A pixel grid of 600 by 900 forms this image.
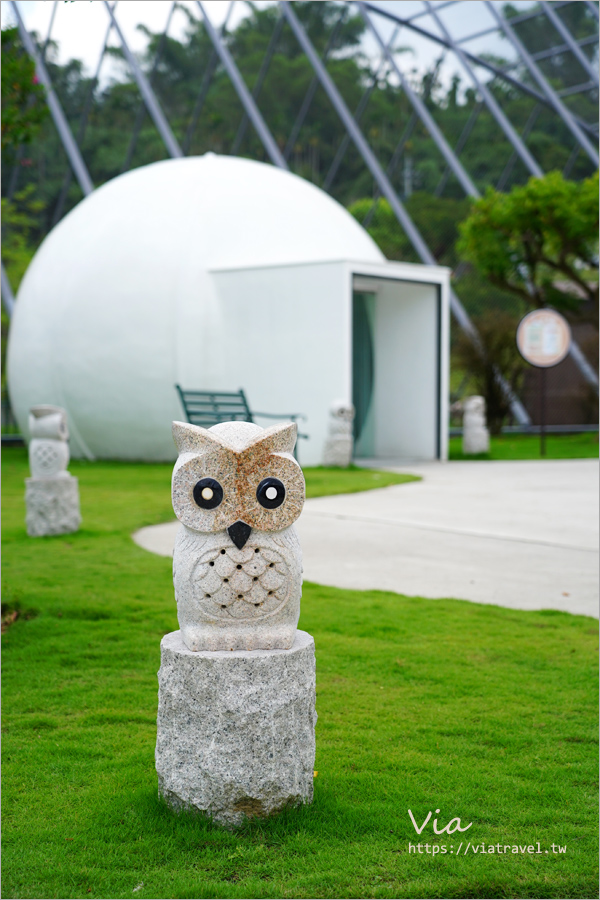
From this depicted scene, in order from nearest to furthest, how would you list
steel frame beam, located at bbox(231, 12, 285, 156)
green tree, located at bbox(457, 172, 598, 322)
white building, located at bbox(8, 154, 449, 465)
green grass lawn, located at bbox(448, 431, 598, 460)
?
1. white building, located at bbox(8, 154, 449, 465)
2. green grass lawn, located at bbox(448, 431, 598, 460)
3. green tree, located at bbox(457, 172, 598, 322)
4. steel frame beam, located at bbox(231, 12, 285, 156)

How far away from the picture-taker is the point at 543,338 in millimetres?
17734

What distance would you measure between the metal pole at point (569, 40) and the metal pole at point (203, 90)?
8796mm

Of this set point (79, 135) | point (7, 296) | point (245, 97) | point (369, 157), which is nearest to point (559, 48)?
point (369, 157)

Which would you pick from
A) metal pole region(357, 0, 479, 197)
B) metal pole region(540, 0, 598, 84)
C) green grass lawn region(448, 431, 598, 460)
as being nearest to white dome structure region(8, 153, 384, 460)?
green grass lawn region(448, 431, 598, 460)

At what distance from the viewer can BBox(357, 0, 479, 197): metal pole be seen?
24.5 m

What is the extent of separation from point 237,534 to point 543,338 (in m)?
15.8

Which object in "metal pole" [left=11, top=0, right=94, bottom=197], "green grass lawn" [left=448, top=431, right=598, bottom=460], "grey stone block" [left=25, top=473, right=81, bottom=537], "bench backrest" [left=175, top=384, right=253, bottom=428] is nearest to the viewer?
"grey stone block" [left=25, top=473, right=81, bottom=537]

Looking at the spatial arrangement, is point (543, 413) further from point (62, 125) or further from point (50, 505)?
point (62, 125)

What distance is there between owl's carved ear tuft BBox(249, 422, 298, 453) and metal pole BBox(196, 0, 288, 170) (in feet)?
77.0

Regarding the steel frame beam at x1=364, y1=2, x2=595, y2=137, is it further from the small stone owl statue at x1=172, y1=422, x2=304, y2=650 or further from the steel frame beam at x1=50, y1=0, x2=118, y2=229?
the small stone owl statue at x1=172, y1=422, x2=304, y2=650

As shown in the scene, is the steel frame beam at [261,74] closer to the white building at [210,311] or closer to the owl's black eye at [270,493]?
the white building at [210,311]

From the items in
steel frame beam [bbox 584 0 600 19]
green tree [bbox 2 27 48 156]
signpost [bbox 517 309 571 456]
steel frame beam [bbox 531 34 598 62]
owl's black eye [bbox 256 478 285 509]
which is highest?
steel frame beam [bbox 584 0 600 19]

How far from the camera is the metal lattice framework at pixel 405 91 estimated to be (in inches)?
969

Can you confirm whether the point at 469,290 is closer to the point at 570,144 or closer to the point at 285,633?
the point at 570,144
